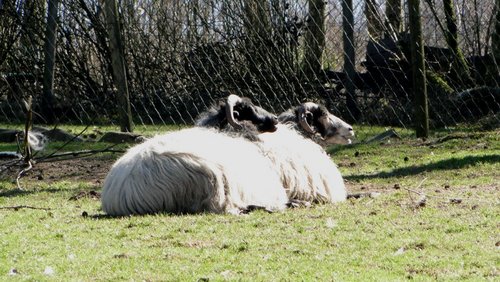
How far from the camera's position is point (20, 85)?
1551cm

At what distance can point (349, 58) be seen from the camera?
1377 cm

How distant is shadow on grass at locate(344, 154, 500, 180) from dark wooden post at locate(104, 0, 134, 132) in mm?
4141

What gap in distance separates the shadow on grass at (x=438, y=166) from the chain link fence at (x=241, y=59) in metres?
3.58

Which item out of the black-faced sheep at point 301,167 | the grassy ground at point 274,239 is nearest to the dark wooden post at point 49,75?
the grassy ground at point 274,239

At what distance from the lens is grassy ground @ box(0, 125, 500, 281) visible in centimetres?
504

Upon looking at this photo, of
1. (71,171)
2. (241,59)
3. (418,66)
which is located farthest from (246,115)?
(241,59)

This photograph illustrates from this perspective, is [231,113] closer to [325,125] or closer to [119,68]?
[325,125]

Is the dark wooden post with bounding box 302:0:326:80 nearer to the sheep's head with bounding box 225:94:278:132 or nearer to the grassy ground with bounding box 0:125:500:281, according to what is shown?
the grassy ground with bounding box 0:125:500:281

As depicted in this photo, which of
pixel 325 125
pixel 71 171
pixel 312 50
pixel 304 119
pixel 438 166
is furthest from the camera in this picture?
pixel 312 50

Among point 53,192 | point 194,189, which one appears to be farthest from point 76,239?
point 53,192

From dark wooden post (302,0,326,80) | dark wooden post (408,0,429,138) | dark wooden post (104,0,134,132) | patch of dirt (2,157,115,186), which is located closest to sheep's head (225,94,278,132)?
patch of dirt (2,157,115,186)

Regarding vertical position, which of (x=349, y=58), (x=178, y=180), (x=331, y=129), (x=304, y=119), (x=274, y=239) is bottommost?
(x=274, y=239)

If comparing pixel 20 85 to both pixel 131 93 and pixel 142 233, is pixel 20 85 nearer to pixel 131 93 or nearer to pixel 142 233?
pixel 131 93

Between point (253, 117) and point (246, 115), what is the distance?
0.08 meters
